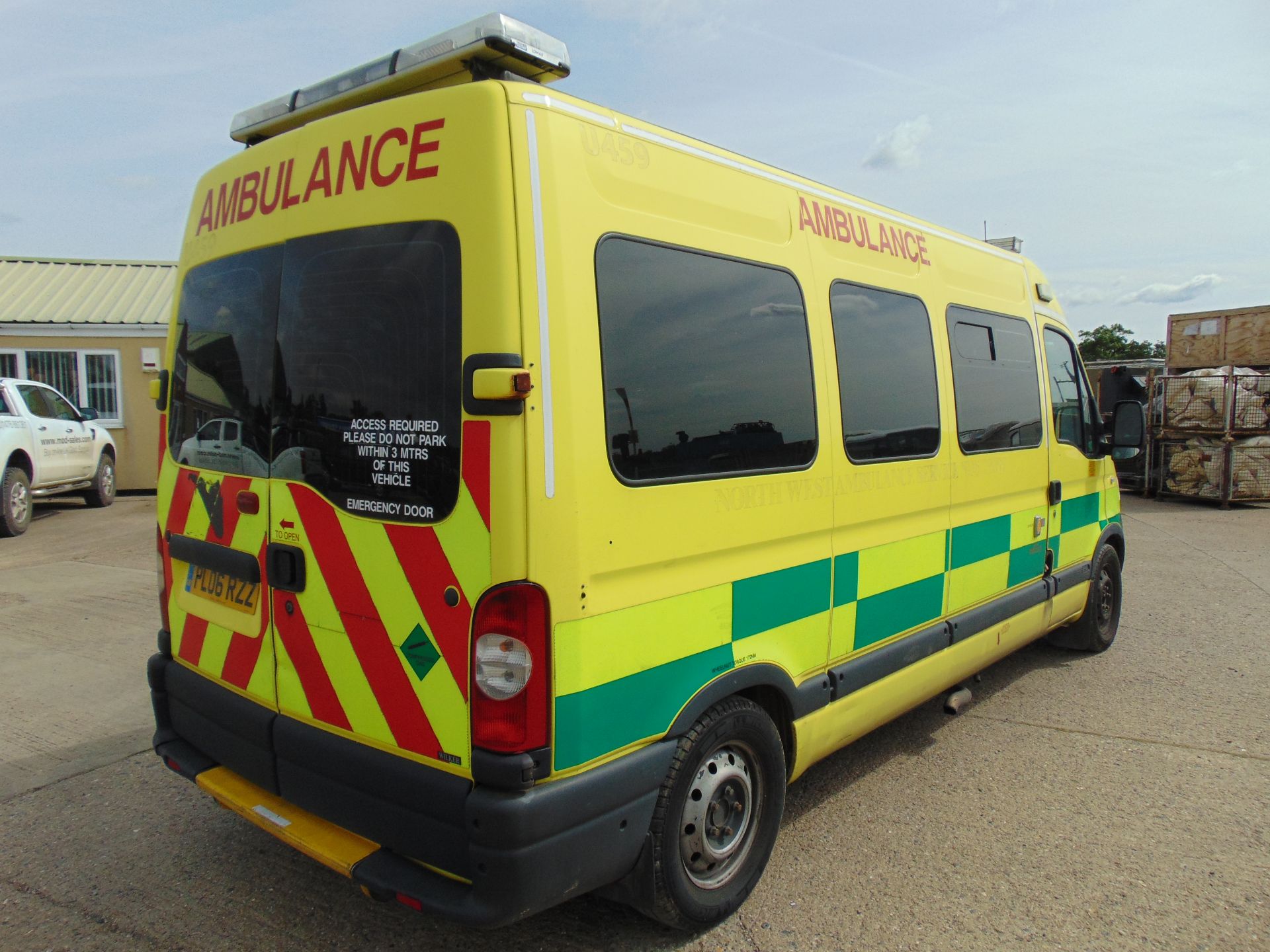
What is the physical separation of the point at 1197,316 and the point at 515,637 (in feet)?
51.9

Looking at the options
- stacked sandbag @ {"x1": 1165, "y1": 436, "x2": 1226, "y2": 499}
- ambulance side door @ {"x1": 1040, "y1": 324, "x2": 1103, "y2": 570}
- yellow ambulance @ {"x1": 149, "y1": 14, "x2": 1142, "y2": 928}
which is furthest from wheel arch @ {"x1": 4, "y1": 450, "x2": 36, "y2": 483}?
stacked sandbag @ {"x1": 1165, "y1": 436, "x2": 1226, "y2": 499}

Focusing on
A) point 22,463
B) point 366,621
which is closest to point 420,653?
point 366,621

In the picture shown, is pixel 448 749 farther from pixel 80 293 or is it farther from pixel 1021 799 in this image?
pixel 80 293

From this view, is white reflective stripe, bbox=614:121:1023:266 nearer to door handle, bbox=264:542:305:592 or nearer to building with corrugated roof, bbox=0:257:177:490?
door handle, bbox=264:542:305:592

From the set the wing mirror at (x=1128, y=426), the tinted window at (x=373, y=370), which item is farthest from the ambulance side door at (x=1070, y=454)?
the tinted window at (x=373, y=370)

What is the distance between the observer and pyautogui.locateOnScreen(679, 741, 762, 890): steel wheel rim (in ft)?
9.12

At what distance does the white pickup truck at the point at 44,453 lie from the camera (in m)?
10.5

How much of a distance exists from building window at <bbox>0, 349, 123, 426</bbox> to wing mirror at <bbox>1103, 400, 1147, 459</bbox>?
1445 centimetres

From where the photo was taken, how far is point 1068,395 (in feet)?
17.5

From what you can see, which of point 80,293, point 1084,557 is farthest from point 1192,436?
point 80,293

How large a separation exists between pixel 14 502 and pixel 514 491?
10.8 metres

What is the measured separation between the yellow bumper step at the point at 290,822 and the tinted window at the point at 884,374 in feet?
7.07

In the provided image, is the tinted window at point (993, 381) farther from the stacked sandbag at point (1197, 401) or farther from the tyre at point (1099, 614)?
the stacked sandbag at point (1197, 401)

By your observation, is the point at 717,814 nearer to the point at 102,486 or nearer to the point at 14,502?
the point at 14,502
